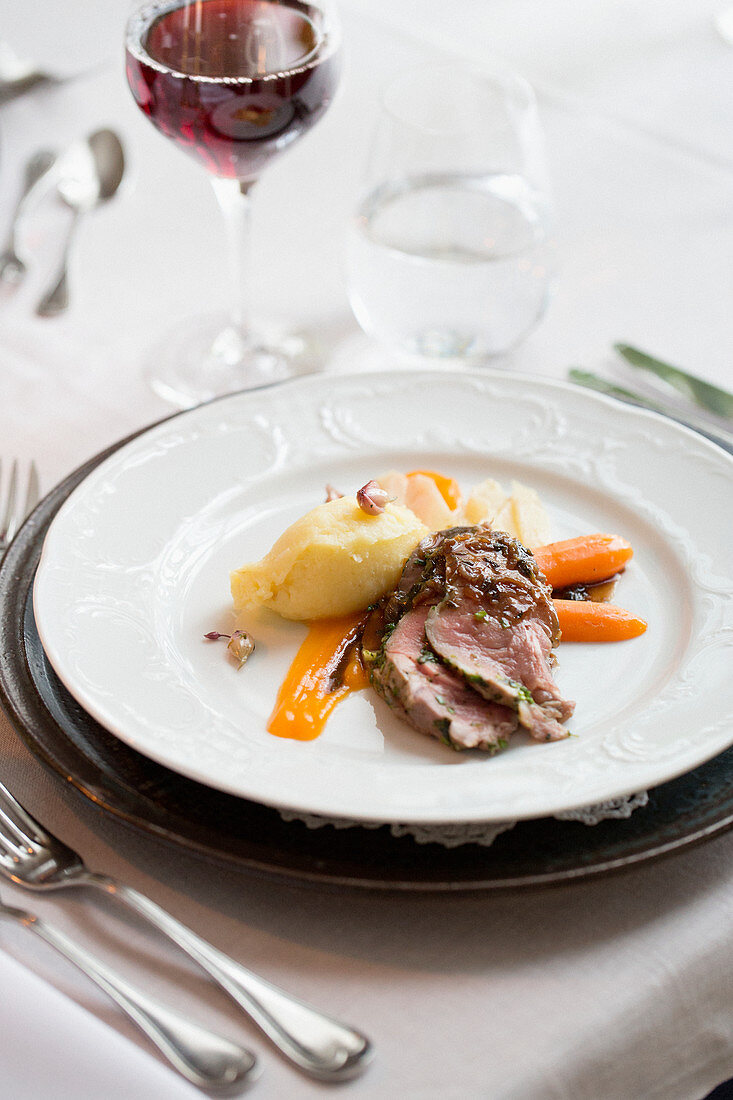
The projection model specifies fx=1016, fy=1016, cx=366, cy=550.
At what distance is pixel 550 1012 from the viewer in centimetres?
126

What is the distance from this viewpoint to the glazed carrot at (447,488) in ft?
7.14

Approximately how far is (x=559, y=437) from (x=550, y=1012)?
4.35ft

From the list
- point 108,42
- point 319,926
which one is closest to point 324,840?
point 319,926

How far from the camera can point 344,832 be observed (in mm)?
1389

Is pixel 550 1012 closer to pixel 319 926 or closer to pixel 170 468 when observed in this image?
pixel 319 926

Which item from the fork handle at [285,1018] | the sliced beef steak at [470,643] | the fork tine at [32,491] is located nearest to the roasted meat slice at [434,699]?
the sliced beef steak at [470,643]

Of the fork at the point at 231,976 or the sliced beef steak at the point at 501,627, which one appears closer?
the fork at the point at 231,976

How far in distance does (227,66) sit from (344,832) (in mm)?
1771

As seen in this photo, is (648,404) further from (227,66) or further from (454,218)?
(227,66)

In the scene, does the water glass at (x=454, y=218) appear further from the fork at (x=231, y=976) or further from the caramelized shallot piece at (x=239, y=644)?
the fork at (x=231, y=976)

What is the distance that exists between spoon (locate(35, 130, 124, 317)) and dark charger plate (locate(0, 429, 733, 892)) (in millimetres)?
2279

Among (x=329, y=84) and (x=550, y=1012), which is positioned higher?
(x=329, y=84)

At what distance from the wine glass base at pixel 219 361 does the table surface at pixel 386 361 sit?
6cm

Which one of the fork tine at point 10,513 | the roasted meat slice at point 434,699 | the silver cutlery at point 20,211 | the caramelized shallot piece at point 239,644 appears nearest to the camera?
the roasted meat slice at point 434,699
